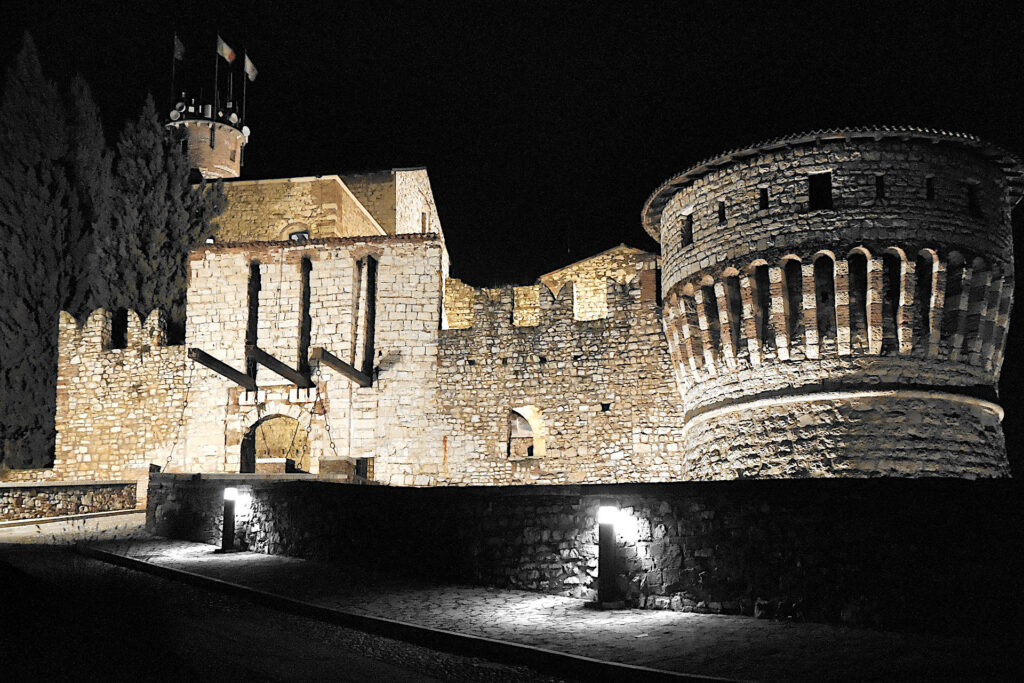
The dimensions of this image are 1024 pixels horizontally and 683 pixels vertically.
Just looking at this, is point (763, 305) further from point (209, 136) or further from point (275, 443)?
point (209, 136)

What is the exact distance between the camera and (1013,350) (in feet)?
65.1

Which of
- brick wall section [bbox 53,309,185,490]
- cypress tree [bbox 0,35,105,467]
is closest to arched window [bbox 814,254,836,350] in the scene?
brick wall section [bbox 53,309,185,490]

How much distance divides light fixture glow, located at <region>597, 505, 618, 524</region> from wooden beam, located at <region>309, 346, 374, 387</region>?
9607 millimetres

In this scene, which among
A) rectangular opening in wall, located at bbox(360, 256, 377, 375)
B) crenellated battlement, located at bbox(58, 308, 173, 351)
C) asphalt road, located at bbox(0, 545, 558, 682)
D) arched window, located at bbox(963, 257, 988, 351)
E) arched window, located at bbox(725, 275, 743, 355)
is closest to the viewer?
asphalt road, located at bbox(0, 545, 558, 682)

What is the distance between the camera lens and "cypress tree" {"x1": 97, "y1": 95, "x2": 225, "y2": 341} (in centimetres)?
2348

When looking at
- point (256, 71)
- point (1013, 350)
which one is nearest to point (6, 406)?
point (256, 71)

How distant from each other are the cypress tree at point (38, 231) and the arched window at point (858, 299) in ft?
59.8

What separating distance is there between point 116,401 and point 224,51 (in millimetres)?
12614

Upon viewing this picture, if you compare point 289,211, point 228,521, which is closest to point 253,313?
point 289,211

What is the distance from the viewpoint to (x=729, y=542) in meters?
8.46

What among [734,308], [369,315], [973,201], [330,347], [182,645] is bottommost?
[182,645]

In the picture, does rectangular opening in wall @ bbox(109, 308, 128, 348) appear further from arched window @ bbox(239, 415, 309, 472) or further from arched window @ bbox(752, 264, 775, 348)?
arched window @ bbox(752, 264, 775, 348)

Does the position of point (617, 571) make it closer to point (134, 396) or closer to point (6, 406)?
point (134, 396)

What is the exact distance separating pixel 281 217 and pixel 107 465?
885 centimetres
